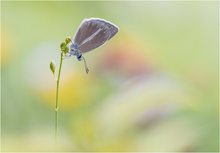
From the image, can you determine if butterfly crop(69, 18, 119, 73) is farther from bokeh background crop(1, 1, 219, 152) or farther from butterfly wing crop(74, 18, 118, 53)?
bokeh background crop(1, 1, 219, 152)

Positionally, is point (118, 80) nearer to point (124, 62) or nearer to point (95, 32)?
point (124, 62)

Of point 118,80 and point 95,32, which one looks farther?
point 118,80

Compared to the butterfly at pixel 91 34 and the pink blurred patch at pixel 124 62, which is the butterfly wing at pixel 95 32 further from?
the pink blurred patch at pixel 124 62

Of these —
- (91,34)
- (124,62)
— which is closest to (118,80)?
(124,62)

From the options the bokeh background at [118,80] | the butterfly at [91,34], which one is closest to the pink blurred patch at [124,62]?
the bokeh background at [118,80]

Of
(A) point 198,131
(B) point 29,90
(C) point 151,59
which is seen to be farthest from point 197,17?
(B) point 29,90
